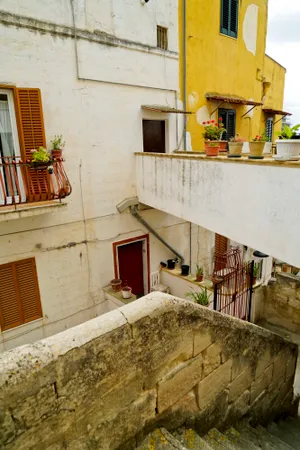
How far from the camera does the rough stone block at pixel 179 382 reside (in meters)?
2.57

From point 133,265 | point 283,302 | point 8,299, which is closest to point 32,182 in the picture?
point 8,299

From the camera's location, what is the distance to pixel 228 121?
11.1 m

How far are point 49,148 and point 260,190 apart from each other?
468cm

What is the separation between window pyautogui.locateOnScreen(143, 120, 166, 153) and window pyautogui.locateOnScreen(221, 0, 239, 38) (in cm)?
427

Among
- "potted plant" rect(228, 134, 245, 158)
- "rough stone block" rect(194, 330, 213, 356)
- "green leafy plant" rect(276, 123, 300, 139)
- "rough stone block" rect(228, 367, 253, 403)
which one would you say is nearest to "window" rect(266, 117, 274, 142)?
"potted plant" rect(228, 134, 245, 158)

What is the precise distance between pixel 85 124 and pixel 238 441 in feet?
22.2

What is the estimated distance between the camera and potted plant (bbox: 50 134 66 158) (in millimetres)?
6434

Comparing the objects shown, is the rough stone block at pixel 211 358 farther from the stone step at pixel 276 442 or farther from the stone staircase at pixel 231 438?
the stone step at pixel 276 442

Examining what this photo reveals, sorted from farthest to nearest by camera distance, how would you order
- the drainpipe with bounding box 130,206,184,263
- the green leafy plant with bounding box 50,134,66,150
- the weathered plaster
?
the weathered plaster
the drainpipe with bounding box 130,206,184,263
the green leafy plant with bounding box 50,134,66,150

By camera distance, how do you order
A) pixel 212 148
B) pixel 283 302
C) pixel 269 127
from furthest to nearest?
pixel 269 127, pixel 283 302, pixel 212 148

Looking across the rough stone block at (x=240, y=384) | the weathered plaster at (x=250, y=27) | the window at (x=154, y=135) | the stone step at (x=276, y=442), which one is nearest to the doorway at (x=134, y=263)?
the window at (x=154, y=135)

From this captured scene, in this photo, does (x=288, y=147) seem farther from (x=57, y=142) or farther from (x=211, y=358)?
(x=57, y=142)

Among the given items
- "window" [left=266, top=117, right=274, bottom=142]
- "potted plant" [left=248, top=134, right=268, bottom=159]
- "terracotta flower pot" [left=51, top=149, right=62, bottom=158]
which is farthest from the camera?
"window" [left=266, top=117, right=274, bottom=142]

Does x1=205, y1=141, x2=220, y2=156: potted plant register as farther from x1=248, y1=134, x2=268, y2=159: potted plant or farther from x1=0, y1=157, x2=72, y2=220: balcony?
x1=0, y1=157, x2=72, y2=220: balcony
